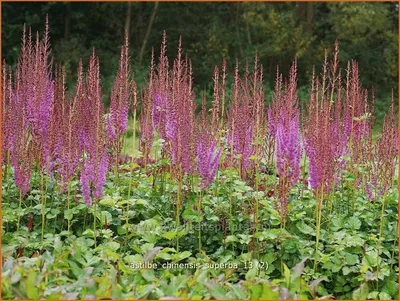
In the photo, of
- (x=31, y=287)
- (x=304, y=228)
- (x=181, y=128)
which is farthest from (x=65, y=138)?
(x=304, y=228)

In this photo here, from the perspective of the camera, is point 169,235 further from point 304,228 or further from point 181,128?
point 304,228

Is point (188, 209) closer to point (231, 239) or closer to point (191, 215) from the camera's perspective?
point (191, 215)

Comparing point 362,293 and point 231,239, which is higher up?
point 231,239

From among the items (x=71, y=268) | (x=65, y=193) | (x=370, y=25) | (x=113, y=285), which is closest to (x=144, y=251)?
(x=71, y=268)

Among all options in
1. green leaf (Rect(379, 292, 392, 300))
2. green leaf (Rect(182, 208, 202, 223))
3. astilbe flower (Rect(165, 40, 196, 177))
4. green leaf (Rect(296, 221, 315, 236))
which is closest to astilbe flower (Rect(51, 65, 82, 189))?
astilbe flower (Rect(165, 40, 196, 177))

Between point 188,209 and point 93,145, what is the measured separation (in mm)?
755

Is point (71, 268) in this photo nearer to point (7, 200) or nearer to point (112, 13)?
point (7, 200)

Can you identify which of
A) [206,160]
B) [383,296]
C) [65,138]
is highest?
[65,138]

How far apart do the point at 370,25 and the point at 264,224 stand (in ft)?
45.5

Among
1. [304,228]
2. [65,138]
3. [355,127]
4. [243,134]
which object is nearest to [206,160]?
[243,134]

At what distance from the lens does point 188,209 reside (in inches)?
159

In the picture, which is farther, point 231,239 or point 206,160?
point 206,160

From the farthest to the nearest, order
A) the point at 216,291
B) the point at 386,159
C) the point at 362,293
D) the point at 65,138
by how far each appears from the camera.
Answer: the point at 386,159 → the point at 65,138 → the point at 362,293 → the point at 216,291

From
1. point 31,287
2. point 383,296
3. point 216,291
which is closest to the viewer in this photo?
point 31,287
